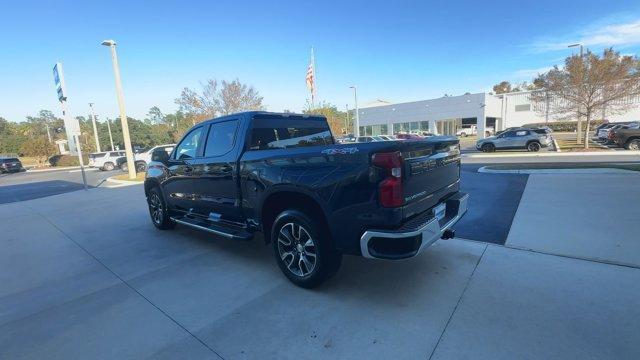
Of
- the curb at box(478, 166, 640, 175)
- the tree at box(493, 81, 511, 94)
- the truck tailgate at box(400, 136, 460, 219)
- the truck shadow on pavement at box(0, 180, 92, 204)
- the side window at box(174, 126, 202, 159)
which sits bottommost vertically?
the truck shadow on pavement at box(0, 180, 92, 204)

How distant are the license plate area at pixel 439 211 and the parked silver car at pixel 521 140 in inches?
810

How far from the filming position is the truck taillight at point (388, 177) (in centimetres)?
290

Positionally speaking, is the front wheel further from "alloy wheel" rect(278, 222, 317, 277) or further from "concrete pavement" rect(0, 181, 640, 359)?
"alloy wheel" rect(278, 222, 317, 277)

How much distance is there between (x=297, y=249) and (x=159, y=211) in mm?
3937

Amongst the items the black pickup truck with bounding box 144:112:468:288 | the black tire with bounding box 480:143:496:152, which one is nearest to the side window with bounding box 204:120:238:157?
the black pickup truck with bounding box 144:112:468:288

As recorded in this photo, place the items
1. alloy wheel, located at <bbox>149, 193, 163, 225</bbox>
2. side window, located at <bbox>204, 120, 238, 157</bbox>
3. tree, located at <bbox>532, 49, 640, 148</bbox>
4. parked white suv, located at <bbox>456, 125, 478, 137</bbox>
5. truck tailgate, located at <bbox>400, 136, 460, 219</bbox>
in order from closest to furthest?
truck tailgate, located at <bbox>400, 136, 460, 219</bbox>
side window, located at <bbox>204, 120, 238, 157</bbox>
alloy wheel, located at <bbox>149, 193, 163, 225</bbox>
tree, located at <bbox>532, 49, 640, 148</bbox>
parked white suv, located at <bbox>456, 125, 478, 137</bbox>

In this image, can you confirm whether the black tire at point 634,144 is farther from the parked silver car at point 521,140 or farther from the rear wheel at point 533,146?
the rear wheel at point 533,146

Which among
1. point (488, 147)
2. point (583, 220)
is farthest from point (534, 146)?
point (583, 220)

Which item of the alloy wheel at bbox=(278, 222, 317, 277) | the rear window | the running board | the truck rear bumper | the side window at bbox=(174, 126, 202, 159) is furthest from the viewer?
the side window at bbox=(174, 126, 202, 159)

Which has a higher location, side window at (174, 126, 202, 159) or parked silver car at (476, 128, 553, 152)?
side window at (174, 126, 202, 159)

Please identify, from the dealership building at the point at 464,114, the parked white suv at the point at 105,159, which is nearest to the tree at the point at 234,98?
the parked white suv at the point at 105,159

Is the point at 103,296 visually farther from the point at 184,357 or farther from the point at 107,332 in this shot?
the point at 184,357

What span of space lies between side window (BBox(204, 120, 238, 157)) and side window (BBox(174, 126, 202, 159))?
330 millimetres

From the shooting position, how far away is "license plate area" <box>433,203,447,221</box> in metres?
3.49
